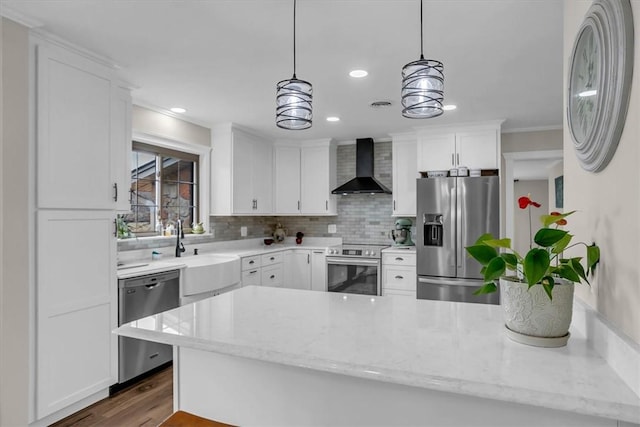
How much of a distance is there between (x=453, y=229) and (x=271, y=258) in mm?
2198

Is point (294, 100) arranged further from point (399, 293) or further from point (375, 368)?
point (399, 293)

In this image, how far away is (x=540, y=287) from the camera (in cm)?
Answer: 114

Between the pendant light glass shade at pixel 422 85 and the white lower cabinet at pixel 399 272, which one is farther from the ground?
the pendant light glass shade at pixel 422 85

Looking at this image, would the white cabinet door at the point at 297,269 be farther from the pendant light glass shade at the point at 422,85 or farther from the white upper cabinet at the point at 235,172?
the pendant light glass shade at the point at 422,85

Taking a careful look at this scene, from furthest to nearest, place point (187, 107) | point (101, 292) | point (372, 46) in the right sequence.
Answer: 1. point (187, 107)
2. point (101, 292)
3. point (372, 46)

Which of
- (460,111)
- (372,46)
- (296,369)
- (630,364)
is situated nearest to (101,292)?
(296,369)

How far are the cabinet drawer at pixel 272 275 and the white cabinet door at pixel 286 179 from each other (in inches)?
33.7

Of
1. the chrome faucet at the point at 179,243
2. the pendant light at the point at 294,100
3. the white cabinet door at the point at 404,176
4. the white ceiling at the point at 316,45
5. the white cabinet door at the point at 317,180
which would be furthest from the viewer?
the white cabinet door at the point at 317,180

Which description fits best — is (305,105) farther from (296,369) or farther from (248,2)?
(296,369)

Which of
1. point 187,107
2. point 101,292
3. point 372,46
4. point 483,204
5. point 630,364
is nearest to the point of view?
point 630,364

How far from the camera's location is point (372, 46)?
2.43 m

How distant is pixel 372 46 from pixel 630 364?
211 centimetres

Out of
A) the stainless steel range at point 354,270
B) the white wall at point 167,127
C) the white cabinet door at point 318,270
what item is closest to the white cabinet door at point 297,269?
the white cabinet door at point 318,270

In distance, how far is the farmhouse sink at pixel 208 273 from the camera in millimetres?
3484
